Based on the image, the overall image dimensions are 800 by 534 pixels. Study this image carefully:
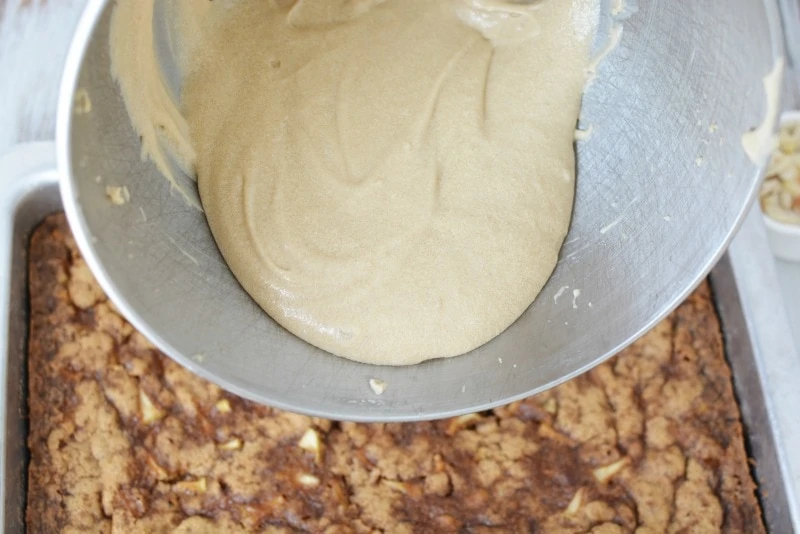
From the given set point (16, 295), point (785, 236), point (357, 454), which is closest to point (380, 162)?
point (357, 454)

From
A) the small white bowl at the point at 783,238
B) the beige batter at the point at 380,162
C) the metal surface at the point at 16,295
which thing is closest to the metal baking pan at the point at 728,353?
the metal surface at the point at 16,295

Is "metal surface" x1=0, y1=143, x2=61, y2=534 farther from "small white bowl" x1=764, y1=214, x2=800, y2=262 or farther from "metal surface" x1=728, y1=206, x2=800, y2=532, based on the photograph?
"small white bowl" x1=764, y1=214, x2=800, y2=262

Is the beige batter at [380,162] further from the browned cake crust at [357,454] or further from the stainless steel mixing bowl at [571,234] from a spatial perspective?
the browned cake crust at [357,454]

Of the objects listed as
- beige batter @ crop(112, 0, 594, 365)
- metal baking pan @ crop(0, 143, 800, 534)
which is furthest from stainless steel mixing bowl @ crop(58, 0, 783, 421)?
metal baking pan @ crop(0, 143, 800, 534)

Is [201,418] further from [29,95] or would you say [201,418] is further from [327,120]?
[29,95]

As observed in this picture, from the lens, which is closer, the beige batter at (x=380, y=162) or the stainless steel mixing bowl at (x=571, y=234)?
the stainless steel mixing bowl at (x=571, y=234)

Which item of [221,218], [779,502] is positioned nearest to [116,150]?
[221,218]
